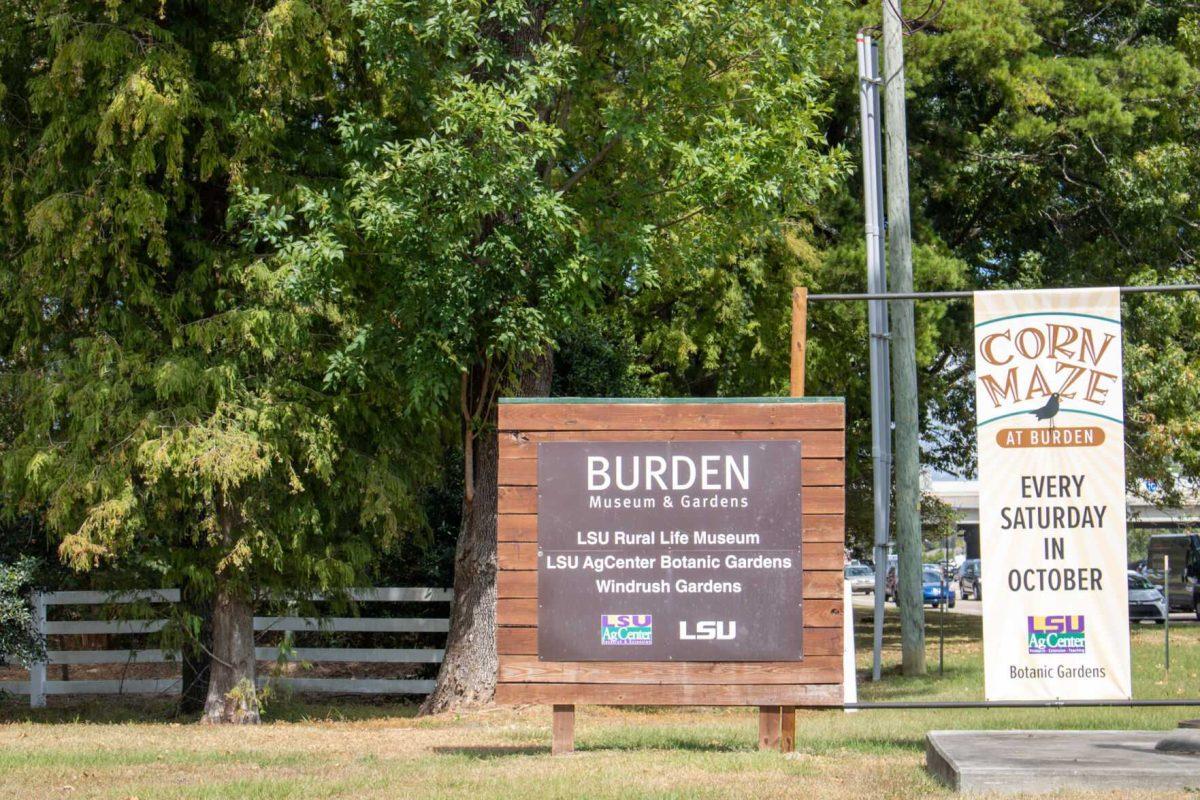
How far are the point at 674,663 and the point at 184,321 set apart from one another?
7880mm

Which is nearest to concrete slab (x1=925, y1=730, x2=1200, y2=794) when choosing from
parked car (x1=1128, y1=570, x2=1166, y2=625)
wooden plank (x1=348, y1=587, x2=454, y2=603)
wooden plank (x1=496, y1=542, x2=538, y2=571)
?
wooden plank (x1=496, y1=542, x2=538, y2=571)

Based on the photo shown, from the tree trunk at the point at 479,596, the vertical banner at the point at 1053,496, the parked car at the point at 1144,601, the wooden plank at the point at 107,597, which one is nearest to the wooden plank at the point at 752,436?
the vertical banner at the point at 1053,496

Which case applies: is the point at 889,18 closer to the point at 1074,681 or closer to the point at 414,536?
the point at 414,536

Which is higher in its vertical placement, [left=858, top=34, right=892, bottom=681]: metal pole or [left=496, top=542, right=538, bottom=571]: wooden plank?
[left=858, top=34, right=892, bottom=681]: metal pole

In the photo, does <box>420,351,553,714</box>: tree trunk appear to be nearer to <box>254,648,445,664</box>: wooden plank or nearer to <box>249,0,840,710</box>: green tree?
<box>249,0,840,710</box>: green tree

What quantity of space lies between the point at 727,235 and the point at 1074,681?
7.31 m

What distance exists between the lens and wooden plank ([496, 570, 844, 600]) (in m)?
9.62

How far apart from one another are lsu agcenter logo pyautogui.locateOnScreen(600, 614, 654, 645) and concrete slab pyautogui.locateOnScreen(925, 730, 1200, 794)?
2.09 meters

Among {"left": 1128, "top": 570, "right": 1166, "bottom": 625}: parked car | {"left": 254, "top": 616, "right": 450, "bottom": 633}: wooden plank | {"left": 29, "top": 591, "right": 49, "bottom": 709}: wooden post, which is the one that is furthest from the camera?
{"left": 1128, "top": 570, "right": 1166, "bottom": 625}: parked car

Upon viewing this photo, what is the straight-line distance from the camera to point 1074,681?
9414 mm

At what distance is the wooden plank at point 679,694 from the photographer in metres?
9.57

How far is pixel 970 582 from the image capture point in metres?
55.8

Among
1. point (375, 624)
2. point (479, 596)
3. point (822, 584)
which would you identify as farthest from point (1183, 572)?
point (822, 584)

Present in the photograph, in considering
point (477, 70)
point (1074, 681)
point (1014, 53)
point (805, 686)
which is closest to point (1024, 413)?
point (1074, 681)
